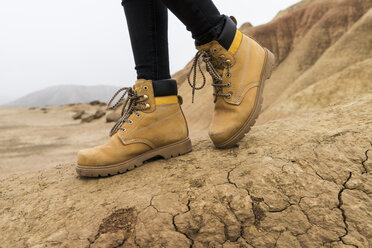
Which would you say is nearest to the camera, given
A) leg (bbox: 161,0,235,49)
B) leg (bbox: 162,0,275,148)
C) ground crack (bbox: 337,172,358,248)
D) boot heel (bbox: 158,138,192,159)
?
ground crack (bbox: 337,172,358,248)

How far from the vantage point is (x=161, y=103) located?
1127 mm

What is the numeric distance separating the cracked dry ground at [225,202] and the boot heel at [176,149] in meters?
0.07

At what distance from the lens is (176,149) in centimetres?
118

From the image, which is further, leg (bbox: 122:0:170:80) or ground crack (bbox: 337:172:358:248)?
leg (bbox: 122:0:170:80)

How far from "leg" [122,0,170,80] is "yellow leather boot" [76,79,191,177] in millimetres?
75

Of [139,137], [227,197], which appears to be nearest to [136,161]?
[139,137]

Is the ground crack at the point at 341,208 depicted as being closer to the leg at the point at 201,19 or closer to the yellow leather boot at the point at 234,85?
the yellow leather boot at the point at 234,85

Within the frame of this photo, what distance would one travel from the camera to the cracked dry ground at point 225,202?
2.27ft

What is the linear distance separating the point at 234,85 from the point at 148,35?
457mm

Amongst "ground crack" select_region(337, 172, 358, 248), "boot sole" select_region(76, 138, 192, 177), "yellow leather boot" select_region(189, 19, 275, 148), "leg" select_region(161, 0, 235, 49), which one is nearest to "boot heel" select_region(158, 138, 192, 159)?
"boot sole" select_region(76, 138, 192, 177)

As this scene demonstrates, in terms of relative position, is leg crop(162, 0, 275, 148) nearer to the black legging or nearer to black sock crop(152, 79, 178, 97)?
the black legging

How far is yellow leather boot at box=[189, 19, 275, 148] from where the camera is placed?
1.07 metres

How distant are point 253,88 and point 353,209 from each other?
2.07ft

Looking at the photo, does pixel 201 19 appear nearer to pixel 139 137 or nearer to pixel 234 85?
pixel 234 85
